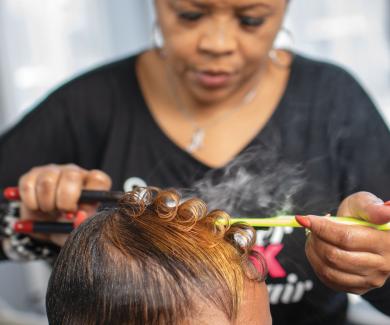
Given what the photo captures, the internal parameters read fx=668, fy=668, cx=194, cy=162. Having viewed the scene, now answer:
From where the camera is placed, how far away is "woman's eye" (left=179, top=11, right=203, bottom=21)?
1285mm

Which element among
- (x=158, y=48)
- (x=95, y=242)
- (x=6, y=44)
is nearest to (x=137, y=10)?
(x=6, y=44)

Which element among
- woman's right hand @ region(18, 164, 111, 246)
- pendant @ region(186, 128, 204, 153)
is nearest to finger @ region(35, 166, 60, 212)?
woman's right hand @ region(18, 164, 111, 246)

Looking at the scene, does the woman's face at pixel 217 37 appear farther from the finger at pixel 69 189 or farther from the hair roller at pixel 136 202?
the hair roller at pixel 136 202

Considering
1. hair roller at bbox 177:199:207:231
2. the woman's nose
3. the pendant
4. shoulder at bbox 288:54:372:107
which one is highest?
the woman's nose

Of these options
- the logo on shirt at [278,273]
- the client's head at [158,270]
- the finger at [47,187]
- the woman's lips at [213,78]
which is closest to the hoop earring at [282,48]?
the woman's lips at [213,78]

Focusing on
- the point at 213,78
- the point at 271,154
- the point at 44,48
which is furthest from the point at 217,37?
the point at 44,48

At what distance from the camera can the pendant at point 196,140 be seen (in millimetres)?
1442

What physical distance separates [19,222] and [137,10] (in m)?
1.90

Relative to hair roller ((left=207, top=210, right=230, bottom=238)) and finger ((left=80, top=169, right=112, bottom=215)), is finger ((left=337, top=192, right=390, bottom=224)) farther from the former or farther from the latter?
finger ((left=80, top=169, right=112, bottom=215))

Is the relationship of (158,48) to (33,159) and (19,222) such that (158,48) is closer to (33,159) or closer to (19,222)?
(33,159)

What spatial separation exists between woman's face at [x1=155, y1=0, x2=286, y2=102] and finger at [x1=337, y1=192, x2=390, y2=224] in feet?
1.48

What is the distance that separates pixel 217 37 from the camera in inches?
50.6

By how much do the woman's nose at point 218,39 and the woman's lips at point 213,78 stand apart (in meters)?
0.07

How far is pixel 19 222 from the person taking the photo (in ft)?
4.20
